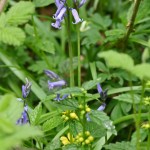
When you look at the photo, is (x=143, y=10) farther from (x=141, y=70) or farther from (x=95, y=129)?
(x=141, y=70)

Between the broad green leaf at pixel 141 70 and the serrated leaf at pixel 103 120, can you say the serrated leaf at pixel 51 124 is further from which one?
the broad green leaf at pixel 141 70

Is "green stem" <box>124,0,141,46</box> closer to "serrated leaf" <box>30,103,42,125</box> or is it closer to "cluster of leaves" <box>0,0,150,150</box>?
"cluster of leaves" <box>0,0,150,150</box>

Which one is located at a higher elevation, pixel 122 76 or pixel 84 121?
pixel 84 121

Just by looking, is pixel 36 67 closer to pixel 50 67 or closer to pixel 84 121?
pixel 50 67

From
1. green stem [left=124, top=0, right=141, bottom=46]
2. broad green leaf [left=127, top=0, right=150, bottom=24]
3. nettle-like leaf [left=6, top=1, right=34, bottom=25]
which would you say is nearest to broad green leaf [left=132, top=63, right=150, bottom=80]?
nettle-like leaf [left=6, top=1, right=34, bottom=25]

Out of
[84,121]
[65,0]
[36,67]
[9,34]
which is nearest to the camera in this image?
[9,34]

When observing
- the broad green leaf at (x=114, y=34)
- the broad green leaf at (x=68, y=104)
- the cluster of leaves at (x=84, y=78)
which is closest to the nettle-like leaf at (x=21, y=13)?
the cluster of leaves at (x=84, y=78)

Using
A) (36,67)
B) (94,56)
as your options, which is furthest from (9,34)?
(94,56)
